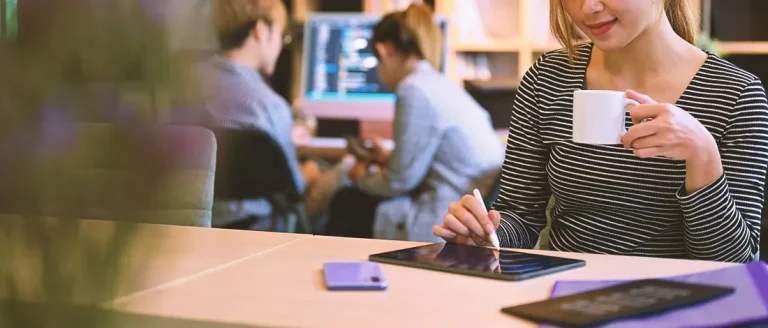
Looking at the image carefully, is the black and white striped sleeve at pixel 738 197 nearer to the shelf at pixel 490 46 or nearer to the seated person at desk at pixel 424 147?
the seated person at desk at pixel 424 147

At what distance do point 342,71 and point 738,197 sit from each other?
2.73 metres

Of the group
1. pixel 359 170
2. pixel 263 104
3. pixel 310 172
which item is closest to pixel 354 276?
pixel 263 104

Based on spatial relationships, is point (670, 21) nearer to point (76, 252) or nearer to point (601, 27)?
point (601, 27)

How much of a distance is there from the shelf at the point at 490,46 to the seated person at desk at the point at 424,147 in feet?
3.80

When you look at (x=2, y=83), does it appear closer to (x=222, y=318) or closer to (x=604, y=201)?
(x=222, y=318)

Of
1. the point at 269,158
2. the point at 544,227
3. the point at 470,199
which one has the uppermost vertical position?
the point at 470,199

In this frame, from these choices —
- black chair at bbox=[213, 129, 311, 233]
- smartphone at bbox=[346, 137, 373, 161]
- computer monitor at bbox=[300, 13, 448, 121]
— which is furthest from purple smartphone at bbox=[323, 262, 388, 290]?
computer monitor at bbox=[300, 13, 448, 121]

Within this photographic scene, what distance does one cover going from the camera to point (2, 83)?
253 mm

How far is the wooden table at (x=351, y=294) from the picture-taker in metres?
0.75

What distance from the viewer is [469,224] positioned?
1194 mm

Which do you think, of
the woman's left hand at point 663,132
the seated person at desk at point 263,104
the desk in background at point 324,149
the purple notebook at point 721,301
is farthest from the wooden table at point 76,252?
the desk in background at point 324,149

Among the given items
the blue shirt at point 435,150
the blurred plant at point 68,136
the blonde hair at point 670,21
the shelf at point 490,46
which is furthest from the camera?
the shelf at point 490,46

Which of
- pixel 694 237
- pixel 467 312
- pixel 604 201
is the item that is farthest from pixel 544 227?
pixel 467 312

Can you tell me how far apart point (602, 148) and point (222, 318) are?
0.84m
